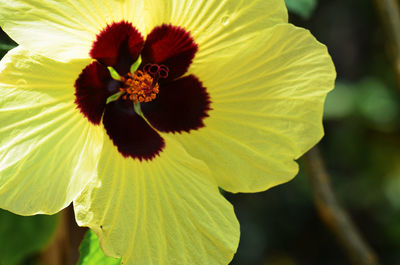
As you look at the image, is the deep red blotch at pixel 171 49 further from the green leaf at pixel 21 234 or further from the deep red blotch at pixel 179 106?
the green leaf at pixel 21 234

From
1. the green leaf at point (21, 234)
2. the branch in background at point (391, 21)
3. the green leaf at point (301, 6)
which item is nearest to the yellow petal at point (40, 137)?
the green leaf at point (21, 234)

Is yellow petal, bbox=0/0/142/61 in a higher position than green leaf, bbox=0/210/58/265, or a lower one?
higher

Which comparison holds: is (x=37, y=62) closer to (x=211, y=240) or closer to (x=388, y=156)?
(x=211, y=240)

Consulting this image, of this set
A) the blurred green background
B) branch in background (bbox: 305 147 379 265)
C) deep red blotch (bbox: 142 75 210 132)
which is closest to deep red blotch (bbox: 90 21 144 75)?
deep red blotch (bbox: 142 75 210 132)

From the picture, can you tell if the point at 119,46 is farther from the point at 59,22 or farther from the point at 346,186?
the point at 346,186

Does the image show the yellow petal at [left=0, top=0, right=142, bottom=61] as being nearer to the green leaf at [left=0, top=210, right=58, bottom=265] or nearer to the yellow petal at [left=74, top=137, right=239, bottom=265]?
the yellow petal at [left=74, top=137, right=239, bottom=265]

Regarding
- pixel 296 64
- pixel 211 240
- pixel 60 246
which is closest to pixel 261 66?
pixel 296 64
